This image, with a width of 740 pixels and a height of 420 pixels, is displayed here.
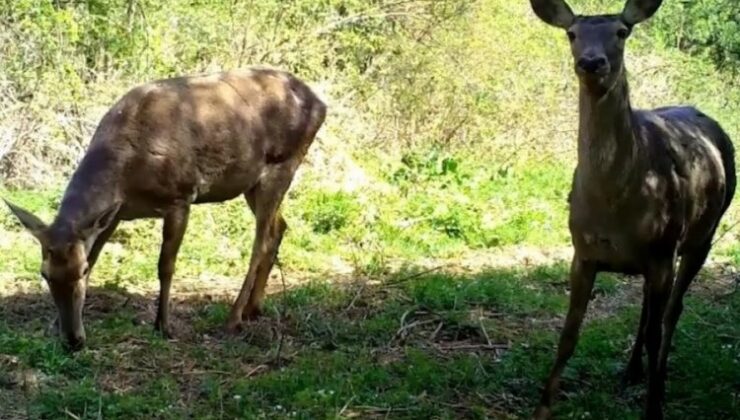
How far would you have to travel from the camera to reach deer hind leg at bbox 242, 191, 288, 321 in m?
9.06

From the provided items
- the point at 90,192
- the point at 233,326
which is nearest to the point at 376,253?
the point at 233,326

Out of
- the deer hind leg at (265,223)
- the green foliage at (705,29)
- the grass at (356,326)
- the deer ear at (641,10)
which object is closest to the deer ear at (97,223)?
the grass at (356,326)

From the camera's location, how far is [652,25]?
22.4 m

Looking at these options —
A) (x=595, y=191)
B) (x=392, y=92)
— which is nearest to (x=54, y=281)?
(x=595, y=191)

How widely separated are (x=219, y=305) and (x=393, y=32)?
8714mm

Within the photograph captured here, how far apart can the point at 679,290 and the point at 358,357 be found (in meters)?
2.25

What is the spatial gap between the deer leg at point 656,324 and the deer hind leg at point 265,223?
11.5ft

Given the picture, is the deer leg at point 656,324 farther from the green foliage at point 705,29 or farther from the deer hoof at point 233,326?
the deer hoof at point 233,326

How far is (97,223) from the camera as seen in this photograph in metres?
7.88

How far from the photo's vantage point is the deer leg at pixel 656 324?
646 cm

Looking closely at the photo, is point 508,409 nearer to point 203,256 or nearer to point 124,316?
point 124,316

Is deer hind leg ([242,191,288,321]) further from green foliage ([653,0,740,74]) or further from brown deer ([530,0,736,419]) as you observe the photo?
green foliage ([653,0,740,74])

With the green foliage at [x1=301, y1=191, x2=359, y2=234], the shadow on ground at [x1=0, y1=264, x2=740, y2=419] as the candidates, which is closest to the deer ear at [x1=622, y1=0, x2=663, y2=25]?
the shadow on ground at [x1=0, y1=264, x2=740, y2=419]

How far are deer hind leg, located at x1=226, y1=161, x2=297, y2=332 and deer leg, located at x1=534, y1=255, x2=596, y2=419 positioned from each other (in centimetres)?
308
